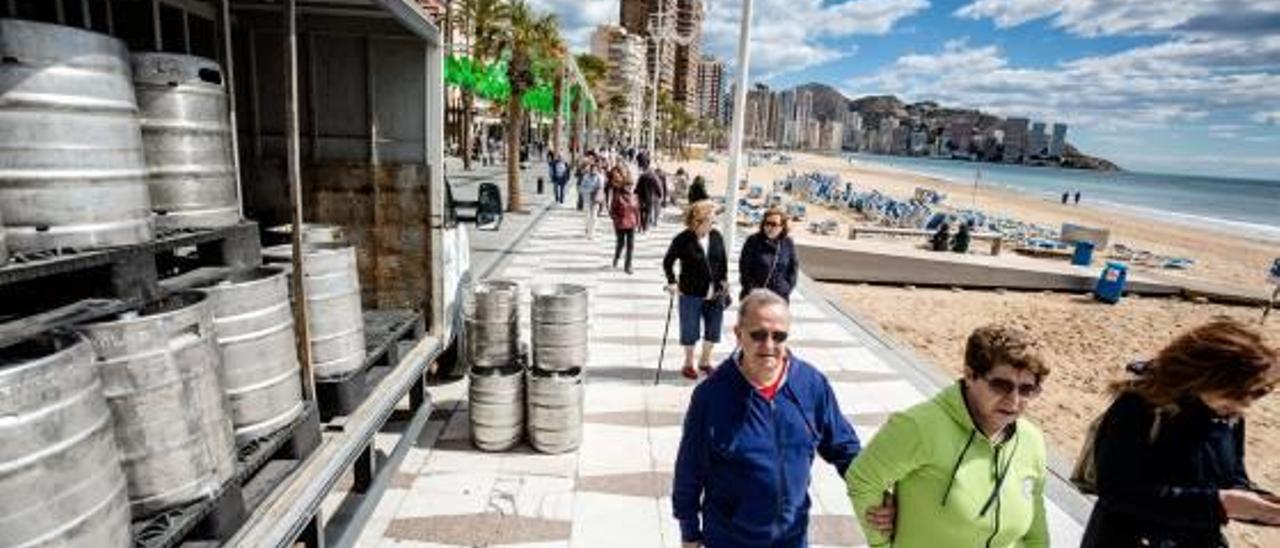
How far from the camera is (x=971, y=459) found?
2500 mm

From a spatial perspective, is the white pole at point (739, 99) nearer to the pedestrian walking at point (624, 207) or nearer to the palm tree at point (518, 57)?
the pedestrian walking at point (624, 207)

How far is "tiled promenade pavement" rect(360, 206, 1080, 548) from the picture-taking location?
187 inches

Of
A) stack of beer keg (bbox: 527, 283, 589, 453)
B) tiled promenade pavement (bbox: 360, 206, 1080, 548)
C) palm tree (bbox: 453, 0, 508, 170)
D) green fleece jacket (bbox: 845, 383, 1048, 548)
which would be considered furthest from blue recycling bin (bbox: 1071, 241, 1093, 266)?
green fleece jacket (bbox: 845, 383, 1048, 548)

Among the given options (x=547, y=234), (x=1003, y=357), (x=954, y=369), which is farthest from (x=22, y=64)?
(x=547, y=234)

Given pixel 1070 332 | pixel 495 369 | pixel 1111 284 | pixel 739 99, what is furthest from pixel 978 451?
pixel 1111 284

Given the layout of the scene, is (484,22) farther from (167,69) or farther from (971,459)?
(971,459)

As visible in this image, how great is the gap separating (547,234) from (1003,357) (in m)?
16.1

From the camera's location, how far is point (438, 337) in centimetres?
597

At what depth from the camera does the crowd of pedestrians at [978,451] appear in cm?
251

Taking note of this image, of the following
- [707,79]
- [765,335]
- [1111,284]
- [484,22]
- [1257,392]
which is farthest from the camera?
[707,79]

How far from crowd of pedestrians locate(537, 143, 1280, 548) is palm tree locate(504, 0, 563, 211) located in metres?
19.3

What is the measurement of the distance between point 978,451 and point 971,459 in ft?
0.13

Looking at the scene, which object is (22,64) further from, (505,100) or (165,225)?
(505,100)

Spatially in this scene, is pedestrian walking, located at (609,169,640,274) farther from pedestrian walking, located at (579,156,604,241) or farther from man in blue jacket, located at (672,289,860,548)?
man in blue jacket, located at (672,289,860,548)
